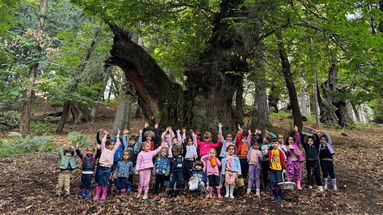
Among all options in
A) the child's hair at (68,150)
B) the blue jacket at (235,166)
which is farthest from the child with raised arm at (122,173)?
the blue jacket at (235,166)

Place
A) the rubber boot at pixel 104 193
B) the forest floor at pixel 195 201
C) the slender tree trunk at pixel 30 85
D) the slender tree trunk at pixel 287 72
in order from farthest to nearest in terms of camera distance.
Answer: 1. the slender tree trunk at pixel 30 85
2. the slender tree trunk at pixel 287 72
3. the rubber boot at pixel 104 193
4. the forest floor at pixel 195 201

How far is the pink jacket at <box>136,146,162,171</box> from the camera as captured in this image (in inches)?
233

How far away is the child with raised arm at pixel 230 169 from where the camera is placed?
578 cm

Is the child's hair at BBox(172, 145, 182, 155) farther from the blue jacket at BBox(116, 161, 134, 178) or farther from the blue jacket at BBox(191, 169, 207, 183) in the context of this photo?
the blue jacket at BBox(116, 161, 134, 178)

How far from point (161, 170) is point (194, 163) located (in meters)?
0.89

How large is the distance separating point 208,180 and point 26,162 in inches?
282

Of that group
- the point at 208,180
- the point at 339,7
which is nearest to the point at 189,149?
the point at 208,180

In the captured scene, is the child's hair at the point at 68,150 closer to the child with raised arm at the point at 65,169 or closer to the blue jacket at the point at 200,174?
the child with raised arm at the point at 65,169

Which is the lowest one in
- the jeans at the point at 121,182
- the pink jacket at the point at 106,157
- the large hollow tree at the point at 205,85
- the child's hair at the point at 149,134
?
the jeans at the point at 121,182

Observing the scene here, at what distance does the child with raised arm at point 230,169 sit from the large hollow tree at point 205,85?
1086 mm

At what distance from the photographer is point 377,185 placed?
6555mm

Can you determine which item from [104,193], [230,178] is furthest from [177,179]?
[104,193]

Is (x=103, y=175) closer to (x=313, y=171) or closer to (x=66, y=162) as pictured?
(x=66, y=162)

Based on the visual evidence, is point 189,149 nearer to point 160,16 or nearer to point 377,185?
point 160,16
